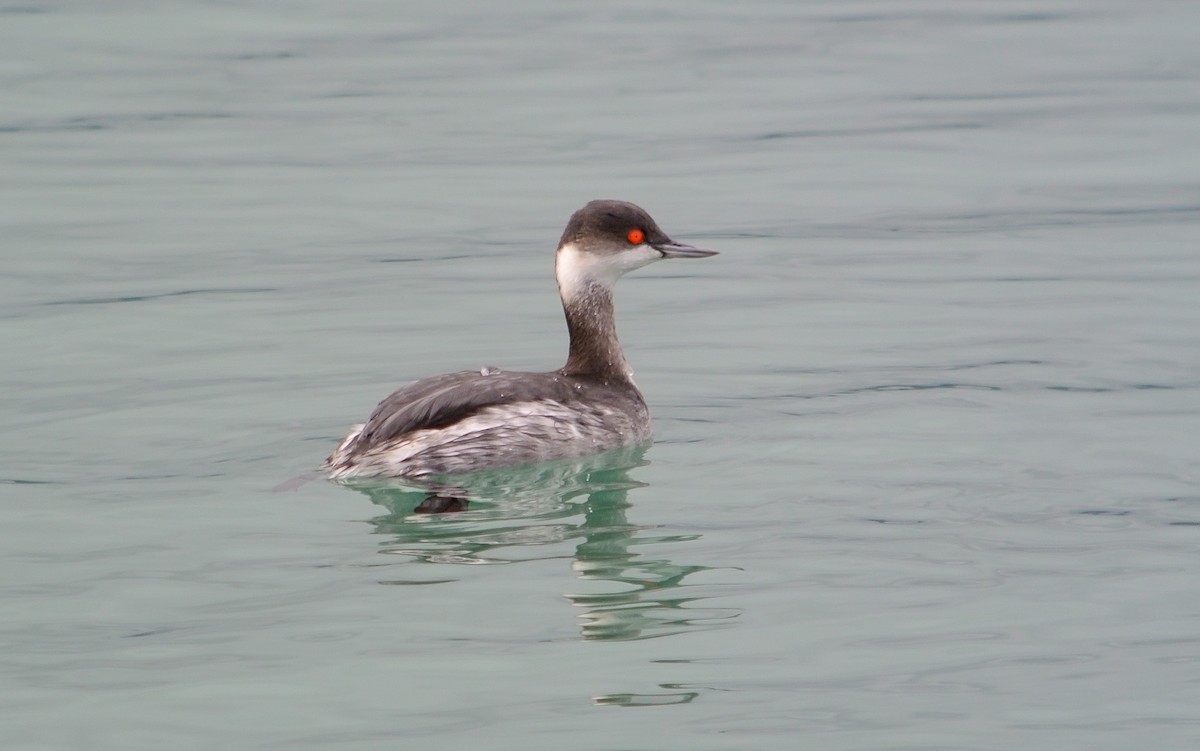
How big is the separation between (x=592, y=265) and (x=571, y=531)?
7.02 ft

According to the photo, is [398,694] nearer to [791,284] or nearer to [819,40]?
[791,284]

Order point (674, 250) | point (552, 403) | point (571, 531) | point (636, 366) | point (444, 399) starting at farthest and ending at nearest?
point (636, 366) < point (674, 250) < point (552, 403) < point (444, 399) < point (571, 531)

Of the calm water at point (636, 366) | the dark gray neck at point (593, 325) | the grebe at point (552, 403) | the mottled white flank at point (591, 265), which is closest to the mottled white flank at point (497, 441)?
the grebe at point (552, 403)

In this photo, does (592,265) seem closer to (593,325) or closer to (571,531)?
(593,325)

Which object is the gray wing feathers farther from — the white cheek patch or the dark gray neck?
the white cheek patch

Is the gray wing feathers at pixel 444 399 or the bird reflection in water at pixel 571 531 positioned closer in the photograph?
the bird reflection in water at pixel 571 531

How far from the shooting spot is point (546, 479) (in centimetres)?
878

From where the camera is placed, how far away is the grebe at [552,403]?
863 cm

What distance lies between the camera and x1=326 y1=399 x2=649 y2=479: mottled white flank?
28.1ft

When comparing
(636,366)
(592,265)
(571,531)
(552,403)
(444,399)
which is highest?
(592,265)

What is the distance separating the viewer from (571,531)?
7906 mm

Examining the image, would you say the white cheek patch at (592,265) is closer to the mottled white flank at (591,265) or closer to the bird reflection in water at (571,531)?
the mottled white flank at (591,265)

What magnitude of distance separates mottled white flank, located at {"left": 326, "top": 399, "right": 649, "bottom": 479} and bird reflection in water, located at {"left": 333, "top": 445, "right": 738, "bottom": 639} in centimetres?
6

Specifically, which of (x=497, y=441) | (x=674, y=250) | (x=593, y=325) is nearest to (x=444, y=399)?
(x=497, y=441)
